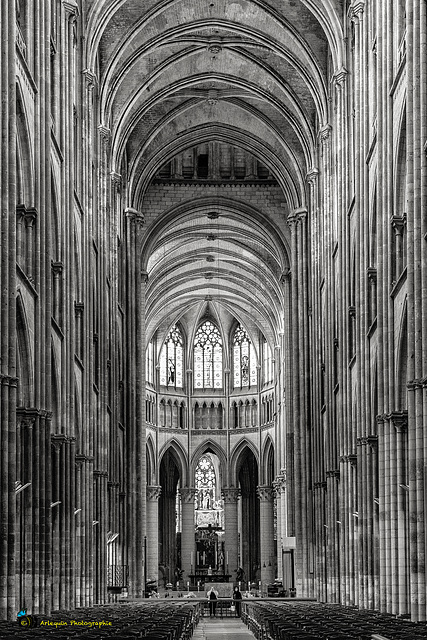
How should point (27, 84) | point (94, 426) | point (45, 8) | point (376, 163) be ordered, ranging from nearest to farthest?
point (27, 84)
point (45, 8)
point (376, 163)
point (94, 426)

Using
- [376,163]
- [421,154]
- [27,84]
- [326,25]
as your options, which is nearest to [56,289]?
[27,84]

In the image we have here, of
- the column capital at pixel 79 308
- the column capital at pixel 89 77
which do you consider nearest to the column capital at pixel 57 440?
the column capital at pixel 79 308

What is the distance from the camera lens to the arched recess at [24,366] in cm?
2914

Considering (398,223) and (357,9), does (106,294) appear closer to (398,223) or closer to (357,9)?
(357,9)

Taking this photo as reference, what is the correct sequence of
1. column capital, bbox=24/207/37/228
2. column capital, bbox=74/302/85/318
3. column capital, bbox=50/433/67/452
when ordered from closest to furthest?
column capital, bbox=24/207/37/228 < column capital, bbox=50/433/67/452 < column capital, bbox=74/302/85/318

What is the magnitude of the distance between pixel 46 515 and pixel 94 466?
14.9m

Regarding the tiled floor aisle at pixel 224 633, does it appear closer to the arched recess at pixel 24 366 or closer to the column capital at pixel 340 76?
the arched recess at pixel 24 366

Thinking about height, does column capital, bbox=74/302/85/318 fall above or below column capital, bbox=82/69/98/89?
below

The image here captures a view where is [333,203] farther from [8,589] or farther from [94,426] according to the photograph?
[8,589]

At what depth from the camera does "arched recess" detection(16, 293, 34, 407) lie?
29.1m

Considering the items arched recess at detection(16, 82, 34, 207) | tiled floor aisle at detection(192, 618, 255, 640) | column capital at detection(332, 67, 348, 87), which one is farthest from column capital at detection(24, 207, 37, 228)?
column capital at detection(332, 67, 348, 87)

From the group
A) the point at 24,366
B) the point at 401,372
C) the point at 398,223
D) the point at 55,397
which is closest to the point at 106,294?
the point at 55,397

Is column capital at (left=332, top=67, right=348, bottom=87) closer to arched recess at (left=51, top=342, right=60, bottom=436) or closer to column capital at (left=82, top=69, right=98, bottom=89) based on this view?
column capital at (left=82, top=69, right=98, bottom=89)

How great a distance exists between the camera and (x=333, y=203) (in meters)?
48.7
